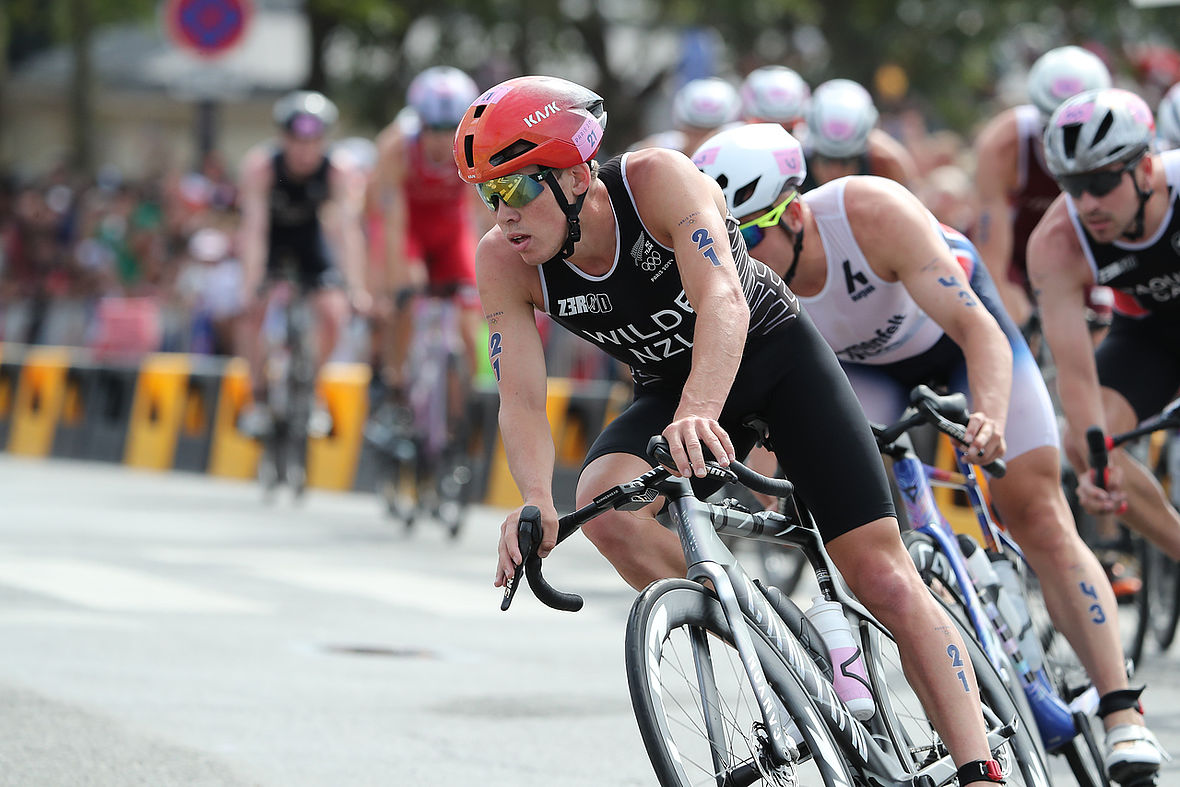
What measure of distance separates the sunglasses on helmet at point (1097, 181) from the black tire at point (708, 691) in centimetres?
262

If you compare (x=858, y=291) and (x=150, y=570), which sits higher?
(x=858, y=291)

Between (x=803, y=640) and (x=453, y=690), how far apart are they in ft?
9.57

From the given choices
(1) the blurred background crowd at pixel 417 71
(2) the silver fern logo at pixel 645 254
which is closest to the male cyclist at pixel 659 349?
(2) the silver fern logo at pixel 645 254

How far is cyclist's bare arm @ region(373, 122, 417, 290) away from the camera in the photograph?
12433mm

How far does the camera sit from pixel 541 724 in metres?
6.91

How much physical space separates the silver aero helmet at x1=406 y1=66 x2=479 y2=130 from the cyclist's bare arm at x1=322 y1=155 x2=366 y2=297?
190 cm

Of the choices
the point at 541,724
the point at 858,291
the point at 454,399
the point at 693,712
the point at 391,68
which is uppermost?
the point at 858,291

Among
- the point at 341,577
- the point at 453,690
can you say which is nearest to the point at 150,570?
the point at 341,577

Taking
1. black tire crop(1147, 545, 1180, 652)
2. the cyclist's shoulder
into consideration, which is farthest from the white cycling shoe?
the cyclist's shoulder

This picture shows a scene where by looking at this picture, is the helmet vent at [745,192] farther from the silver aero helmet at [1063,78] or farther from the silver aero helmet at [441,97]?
the silver aero helmet at [441,97]

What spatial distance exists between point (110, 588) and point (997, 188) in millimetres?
4638

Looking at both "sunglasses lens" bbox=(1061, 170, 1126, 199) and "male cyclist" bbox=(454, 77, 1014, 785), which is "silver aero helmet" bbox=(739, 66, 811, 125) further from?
"male cyclist" bbox=(454, 77, 1014, 785)

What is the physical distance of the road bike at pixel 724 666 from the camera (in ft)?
14.1

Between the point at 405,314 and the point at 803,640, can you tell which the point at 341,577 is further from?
the point at 803,640
